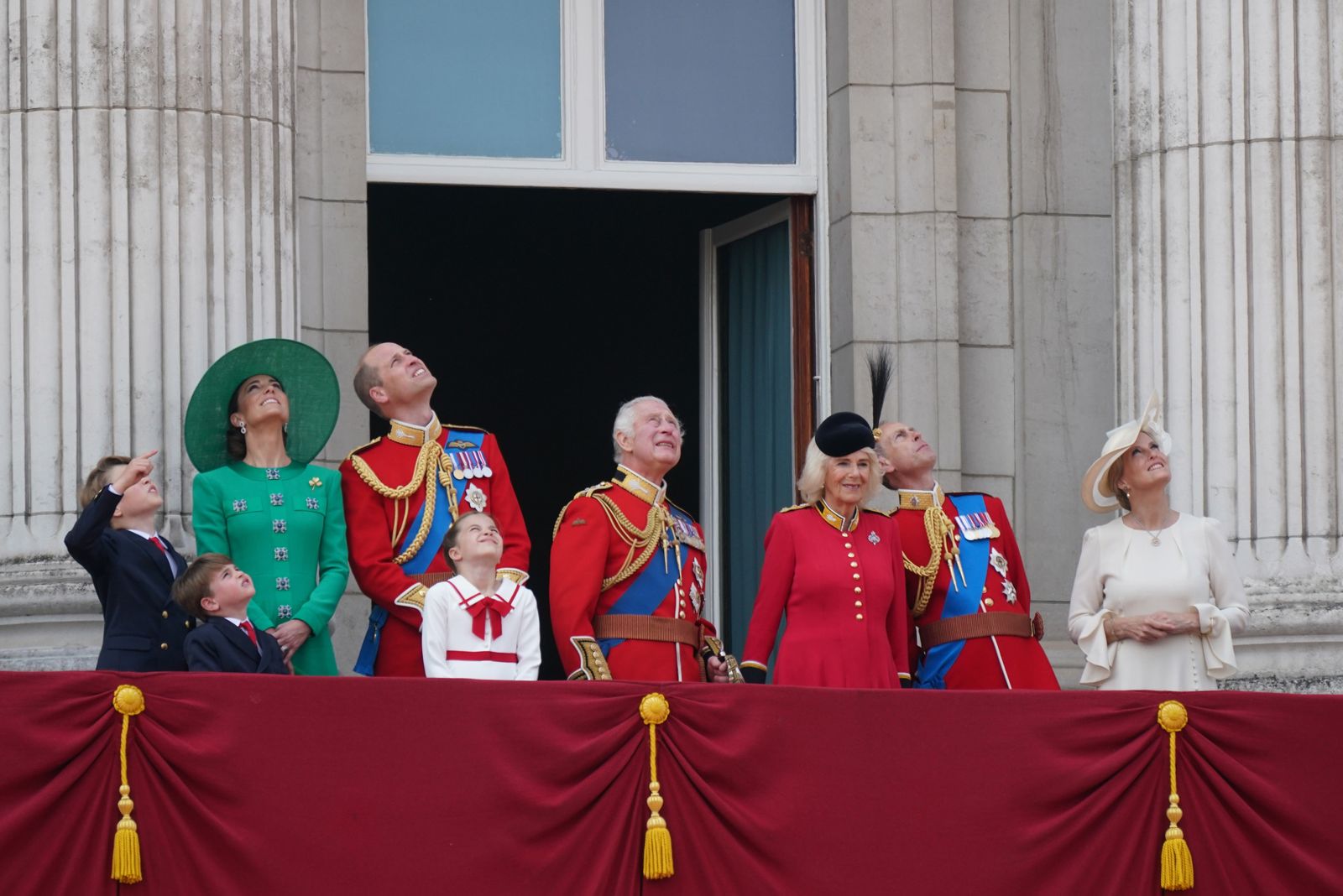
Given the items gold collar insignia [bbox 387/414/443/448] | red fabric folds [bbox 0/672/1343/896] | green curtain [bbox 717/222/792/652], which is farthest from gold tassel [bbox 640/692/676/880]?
green curtain [bbox 717/222/792/652]

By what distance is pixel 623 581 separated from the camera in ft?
30.6

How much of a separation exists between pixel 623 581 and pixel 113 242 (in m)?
2.49

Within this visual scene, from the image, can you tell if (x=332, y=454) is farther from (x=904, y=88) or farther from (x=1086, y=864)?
(x=1086, y=864)

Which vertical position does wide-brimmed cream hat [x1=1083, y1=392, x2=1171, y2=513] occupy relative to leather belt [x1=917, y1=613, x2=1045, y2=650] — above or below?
above

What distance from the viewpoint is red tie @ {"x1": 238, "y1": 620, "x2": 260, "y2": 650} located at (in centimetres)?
843

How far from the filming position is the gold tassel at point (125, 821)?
7656mm

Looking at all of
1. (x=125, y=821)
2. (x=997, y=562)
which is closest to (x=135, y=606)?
(x=125, y=821)

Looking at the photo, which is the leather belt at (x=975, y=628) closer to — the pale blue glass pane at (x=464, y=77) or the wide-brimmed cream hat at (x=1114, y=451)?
the wide-brimmed cream hat at (x=1114, y=451)

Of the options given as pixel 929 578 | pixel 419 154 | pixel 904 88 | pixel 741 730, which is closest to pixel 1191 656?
pixel 929 578

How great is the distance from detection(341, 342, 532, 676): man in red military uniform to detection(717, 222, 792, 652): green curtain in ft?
9.37

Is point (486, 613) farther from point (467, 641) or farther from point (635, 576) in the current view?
point (635, 576)

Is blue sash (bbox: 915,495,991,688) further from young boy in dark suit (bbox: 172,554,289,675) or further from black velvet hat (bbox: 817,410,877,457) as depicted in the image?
young boy in dark suit (bbox: 172,554,289,675)

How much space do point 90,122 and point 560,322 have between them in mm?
7429

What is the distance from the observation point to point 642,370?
16.6 m
